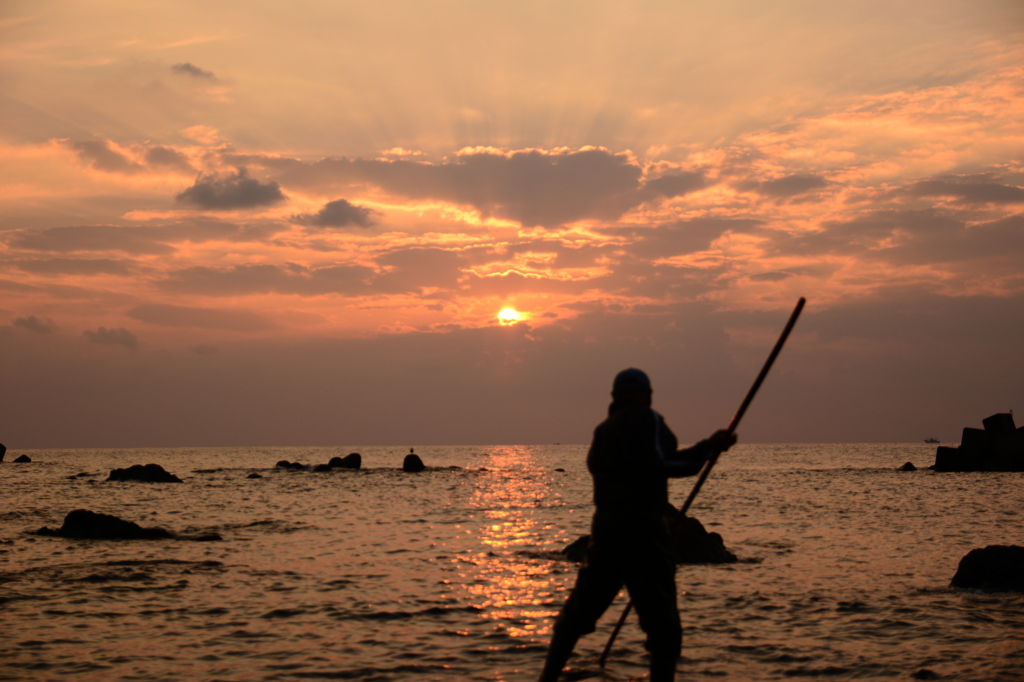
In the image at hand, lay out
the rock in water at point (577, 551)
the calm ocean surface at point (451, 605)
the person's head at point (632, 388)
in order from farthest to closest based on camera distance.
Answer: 1. the rock in water at point (577, 551)
2. the calm ocean surface at point (451, 605)
3. the person's head at point (632, 388)

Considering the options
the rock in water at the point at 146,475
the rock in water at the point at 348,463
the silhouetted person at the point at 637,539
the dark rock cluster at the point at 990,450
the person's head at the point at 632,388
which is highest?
the person's head at the point at 632,388

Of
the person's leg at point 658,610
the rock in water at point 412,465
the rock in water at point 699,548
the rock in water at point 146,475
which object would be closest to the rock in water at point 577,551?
the rock in water at point 699,548

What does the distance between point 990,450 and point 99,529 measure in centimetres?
7361

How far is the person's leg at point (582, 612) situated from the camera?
6.86 metres

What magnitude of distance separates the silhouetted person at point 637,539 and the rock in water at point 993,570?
A: 31.8 feet

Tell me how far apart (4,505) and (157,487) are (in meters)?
17.9

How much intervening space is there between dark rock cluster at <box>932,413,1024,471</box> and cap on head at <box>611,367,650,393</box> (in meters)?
74.3

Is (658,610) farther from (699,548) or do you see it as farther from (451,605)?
(699,548)

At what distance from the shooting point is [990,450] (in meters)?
71.5

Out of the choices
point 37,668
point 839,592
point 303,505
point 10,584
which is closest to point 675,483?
point 303,505

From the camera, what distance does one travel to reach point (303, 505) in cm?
3688

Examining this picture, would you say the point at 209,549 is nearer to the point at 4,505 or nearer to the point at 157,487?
the point at 4,505

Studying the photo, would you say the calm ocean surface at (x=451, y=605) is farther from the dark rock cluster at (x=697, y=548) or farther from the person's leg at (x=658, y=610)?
the person's leg at (x=658, y=610)

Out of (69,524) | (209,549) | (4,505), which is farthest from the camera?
(4,505)
